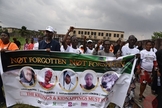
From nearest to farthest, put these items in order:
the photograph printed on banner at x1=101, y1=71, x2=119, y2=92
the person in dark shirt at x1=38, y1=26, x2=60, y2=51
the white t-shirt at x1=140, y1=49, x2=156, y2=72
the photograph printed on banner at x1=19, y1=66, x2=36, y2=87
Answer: the photograph printed on banner at x1=101, y1=71, x2=119, y2=92 < the photograph printed on banner at x1=19, y1=66, x2=36, y2=87 < the person in dark shirt at x1=38, y1=26, x2=60, y2=51 < the white t-shirt at x1=140, y1=49, x2=156, y2=72

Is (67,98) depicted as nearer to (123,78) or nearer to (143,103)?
→ (123,78)

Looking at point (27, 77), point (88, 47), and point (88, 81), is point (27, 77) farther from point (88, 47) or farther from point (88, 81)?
point (88, 47)

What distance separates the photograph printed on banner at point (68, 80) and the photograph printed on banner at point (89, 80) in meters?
0.17

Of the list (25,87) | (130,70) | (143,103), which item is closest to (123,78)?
(130,70)

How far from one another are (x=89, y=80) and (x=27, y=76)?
1.36m

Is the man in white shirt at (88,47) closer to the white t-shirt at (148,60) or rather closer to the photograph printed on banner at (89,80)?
the white t-shirt at (148,60)

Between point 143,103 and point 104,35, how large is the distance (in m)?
72.4

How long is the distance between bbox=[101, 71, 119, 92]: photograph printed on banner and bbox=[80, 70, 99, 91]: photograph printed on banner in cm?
15

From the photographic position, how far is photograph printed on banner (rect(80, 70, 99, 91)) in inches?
159

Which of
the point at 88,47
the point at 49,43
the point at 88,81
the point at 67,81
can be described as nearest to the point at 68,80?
the point at 67,81

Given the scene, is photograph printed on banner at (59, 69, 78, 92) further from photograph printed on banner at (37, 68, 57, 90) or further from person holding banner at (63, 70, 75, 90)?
photograph printed on banner at (37, 68, 57, 90)

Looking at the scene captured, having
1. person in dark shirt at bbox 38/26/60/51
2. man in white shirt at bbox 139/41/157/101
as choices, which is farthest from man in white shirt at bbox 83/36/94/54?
person in dark shirt at bbox 38/26/60/51

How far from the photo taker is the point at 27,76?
412cm

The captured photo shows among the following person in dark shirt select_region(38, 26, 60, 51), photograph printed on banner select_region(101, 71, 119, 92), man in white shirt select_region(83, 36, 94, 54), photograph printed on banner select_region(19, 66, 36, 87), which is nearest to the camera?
photograph printed on banner select_region(101, 71, 119, 92)
